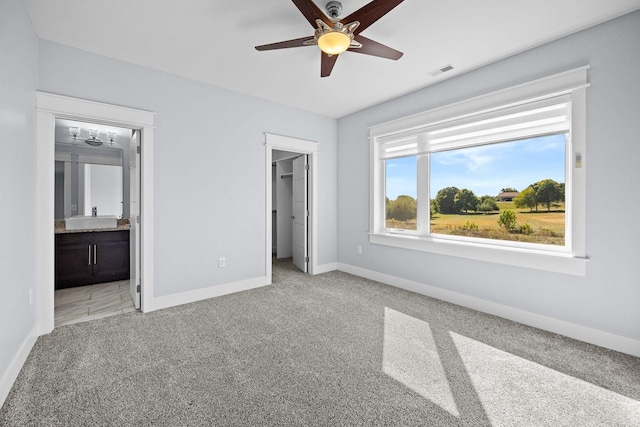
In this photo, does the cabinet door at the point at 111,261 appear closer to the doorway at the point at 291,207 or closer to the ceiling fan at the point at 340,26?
the doorway at the point at 291,207

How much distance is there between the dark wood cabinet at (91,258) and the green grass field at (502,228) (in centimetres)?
432

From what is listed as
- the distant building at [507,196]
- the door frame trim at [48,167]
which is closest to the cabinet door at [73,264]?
the door frame trim at [48,167]

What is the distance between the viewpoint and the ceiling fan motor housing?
202 cm

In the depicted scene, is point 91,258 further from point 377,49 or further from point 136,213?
point 377,49

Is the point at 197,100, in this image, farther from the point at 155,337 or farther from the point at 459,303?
the point at 459,303

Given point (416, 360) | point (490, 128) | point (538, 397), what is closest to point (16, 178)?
point (416, 360)

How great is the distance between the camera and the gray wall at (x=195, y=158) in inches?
109

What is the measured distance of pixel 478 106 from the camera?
301 cm

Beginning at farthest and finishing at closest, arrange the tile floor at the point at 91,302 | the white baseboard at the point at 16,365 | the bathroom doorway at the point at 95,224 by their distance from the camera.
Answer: the bathroom doorway at the point at 95,224, the tile floor at the point at 91,302, the white baseboard at the point at 16,365

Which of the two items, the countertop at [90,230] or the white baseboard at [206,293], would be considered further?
the countertop at [90,230]

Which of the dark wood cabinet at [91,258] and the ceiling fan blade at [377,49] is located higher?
the ceiling fan blade at [377,49]

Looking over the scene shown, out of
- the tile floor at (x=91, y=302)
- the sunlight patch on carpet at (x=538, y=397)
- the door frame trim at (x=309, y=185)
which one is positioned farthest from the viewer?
the door frame trim at (x=309, y=185)

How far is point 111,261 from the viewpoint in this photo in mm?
4148

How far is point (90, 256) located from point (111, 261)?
0.26m
